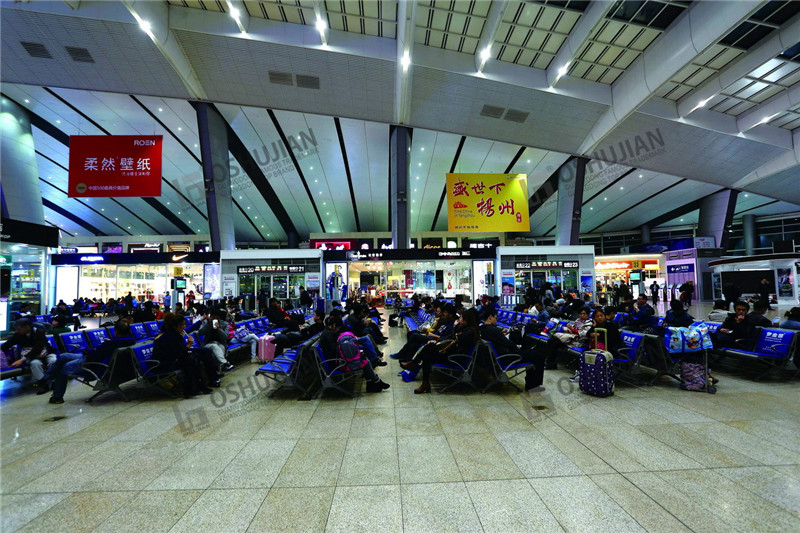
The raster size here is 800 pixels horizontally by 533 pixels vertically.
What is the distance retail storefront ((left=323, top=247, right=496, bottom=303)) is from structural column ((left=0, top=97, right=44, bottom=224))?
1318cm

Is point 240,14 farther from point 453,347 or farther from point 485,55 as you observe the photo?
point 453,347

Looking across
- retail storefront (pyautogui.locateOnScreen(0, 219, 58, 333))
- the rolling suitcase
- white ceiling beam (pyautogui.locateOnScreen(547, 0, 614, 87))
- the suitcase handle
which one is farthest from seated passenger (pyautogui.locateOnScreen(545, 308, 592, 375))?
retail storefront (pyautogui.locateOnScreen(0, 219, 58, 333))

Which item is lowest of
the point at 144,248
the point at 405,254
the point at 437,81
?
the point at 405,254

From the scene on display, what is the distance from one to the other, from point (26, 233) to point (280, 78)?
11311 mm

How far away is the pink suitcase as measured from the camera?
24.1ft

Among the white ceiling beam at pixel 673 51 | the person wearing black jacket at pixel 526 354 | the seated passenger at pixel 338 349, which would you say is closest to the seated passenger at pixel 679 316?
the person wearing black jacket at pixel 526 354

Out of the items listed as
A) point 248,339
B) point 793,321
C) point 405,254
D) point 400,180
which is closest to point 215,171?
point 400,180

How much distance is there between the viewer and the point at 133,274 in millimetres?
21953

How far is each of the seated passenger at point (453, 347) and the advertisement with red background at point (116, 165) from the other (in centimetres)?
1388

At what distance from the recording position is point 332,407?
438cm

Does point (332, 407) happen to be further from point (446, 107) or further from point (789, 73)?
point (789, 73)

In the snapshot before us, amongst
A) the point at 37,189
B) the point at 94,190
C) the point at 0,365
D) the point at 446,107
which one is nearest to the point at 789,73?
the point at 446,107

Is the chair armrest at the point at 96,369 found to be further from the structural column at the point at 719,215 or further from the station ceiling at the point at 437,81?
the structural column at the point at 719,215

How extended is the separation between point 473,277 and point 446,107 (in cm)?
946
